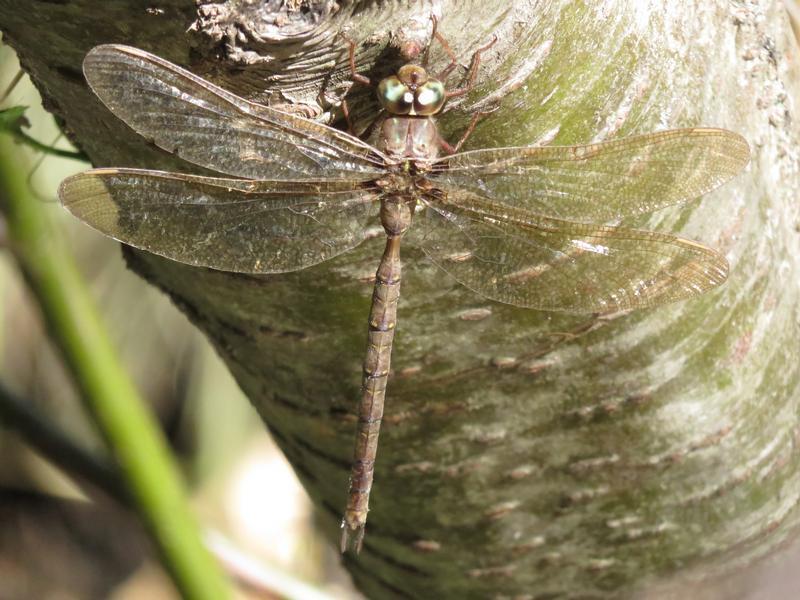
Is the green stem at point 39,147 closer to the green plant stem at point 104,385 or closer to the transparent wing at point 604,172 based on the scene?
the green plant stem at point 104,385

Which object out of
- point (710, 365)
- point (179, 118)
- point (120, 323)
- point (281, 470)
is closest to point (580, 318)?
point (710, 365)

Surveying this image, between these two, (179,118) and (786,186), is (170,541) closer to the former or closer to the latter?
(179,118)

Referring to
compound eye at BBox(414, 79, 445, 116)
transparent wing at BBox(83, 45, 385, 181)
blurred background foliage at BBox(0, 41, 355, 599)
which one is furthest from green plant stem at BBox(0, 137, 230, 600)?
blurred background foliage at BBox(0, 41, 355, 599)

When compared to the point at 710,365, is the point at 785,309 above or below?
above

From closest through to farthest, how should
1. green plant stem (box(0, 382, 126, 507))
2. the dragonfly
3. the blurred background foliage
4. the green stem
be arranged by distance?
the dragonfly, the green stem, green plant stem (box(0, 382, 126, 507)), the blurred background foliage

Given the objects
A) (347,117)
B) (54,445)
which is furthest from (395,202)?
(54,445)

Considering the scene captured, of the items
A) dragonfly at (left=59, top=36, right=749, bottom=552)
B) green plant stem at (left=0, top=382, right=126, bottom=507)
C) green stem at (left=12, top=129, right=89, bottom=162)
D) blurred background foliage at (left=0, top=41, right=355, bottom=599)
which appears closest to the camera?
dragonfly at (left=59, top=36, right=749, bottom=552)

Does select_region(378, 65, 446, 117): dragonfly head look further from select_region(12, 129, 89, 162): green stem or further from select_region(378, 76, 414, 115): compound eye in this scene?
select_region(12, 129, 89, 162): green stem
